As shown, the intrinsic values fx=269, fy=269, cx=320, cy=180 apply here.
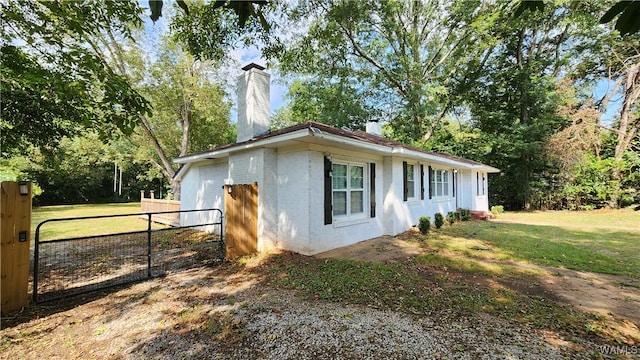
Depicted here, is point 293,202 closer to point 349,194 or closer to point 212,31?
point 349,194

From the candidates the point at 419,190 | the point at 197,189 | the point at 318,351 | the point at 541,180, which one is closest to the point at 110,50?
the point at 197,189

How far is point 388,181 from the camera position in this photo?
8727mm

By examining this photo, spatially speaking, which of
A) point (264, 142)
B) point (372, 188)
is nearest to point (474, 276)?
point (372, 188)

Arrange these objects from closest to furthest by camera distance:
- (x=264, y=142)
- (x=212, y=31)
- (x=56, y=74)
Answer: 1. (x=56, y=74)
2. (x=264, y=142)
3. (x=212, y=31)

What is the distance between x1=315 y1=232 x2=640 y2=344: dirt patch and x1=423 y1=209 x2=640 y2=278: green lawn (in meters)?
0.59

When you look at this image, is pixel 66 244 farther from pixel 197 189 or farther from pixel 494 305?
pixel 494 305

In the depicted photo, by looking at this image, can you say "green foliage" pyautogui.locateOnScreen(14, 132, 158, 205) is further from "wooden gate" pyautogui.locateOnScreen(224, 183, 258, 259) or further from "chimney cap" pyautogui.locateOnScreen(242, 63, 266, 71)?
"wooden gate" pyautogui.locateOnScreen(224, 183, 258, 259)

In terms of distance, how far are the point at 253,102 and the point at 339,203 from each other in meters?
3.57

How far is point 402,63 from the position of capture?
17375mm

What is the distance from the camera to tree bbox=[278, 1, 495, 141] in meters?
15.9

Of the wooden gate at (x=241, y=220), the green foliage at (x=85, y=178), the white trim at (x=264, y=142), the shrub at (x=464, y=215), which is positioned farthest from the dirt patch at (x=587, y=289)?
the green foliage at (x=85, y=178)

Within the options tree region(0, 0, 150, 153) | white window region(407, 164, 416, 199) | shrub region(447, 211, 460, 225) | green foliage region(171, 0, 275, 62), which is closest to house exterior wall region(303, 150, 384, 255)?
white window region(407, 164, 416, 199)

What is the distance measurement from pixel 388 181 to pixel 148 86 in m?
15.3

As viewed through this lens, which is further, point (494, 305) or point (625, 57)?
point (625, 57)
